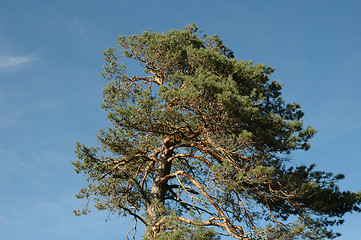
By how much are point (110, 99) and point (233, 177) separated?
5.22m

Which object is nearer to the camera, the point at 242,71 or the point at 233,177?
the point at 233,177

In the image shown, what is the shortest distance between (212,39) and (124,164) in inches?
215

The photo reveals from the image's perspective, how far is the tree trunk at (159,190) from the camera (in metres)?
8.88

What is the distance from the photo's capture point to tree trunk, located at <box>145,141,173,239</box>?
349 inches

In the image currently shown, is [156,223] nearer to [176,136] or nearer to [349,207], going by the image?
[176,136]

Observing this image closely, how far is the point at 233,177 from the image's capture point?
320 inches

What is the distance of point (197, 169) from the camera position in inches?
465

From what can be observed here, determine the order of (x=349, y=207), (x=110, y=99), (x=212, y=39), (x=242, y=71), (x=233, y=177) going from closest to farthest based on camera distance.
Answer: (x=233, y=177) → (x=349, y=207) → (x=242, y=71) → (x=110, y=99) → (x=212, y=39)

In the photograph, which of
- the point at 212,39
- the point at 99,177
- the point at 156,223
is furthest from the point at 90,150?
the point at 212,39

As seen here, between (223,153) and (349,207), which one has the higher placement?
(223,153)

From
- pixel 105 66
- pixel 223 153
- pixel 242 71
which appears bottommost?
pixel 223 153

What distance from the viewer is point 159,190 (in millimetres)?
10031

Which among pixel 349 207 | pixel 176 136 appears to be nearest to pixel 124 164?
pixel 176 136

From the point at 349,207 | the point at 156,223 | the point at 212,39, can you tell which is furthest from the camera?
the point at 212,39
